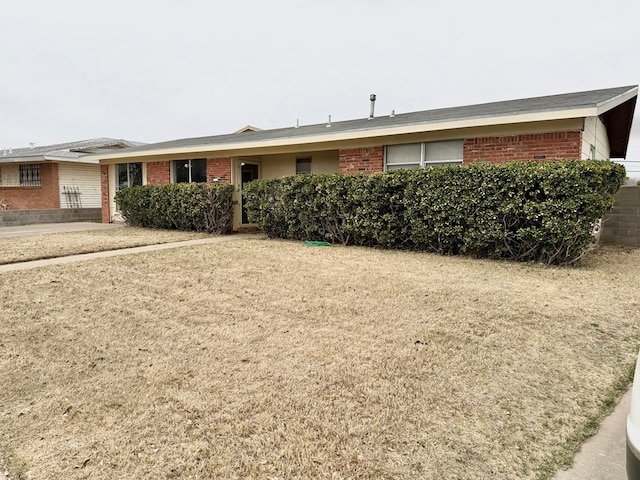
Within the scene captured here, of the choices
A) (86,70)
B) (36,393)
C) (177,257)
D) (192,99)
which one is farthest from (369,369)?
(192,99)

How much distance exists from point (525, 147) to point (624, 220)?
4.60 meters

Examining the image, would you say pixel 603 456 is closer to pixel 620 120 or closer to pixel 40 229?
pixel 620 120

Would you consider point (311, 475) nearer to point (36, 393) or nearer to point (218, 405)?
point (218, 405)

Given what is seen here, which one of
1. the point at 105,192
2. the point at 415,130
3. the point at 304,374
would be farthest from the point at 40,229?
the point at 304,374

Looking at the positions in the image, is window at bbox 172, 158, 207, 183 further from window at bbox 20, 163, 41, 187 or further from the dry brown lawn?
window at bbox 20, 163, 41, 187

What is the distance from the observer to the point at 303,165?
525 inches

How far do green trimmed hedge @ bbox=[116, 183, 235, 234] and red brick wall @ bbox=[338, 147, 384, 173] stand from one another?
3.46m

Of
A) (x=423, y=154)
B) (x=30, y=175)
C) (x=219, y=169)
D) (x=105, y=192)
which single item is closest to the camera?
(x=423, y=154)

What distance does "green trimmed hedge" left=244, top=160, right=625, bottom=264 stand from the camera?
6.69 metres

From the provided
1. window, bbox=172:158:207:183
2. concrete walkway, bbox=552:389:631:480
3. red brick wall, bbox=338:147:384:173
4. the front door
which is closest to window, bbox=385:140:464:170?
red brick wall, bbox=338:147:384:173

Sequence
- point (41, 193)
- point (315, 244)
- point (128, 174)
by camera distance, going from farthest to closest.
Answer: point (41, 193) → point (128, 174) → point (315, 244)

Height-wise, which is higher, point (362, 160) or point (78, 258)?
point (362, 160)

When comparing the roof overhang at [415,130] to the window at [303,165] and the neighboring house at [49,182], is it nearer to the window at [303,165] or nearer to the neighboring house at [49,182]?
the window at [303,165]

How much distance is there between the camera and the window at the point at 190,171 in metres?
13.8
